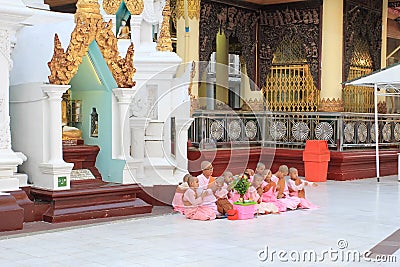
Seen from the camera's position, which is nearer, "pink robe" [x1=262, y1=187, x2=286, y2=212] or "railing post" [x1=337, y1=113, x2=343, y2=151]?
"pink robe" [x1=262, y1=187, x2=286, y2=212]

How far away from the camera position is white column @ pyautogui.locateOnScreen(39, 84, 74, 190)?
8484 mm

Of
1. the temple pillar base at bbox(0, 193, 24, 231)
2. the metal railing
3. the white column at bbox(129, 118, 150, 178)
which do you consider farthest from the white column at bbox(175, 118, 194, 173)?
the metal railing

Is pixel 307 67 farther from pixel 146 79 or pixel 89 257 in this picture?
pixel 89 257

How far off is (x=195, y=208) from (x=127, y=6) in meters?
3.57

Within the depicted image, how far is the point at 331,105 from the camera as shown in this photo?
15461 mm

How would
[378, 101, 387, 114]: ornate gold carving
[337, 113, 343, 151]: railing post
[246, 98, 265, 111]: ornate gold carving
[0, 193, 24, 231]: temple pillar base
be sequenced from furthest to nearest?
[378, 101, 387, 114]: ornate gold carving < [246, 98, 265, 111]: ornate gold carving < [337, 113, 343, 151]: railing post < [0, 193, 24, 231]: temple pillar base

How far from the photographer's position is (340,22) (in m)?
15.8

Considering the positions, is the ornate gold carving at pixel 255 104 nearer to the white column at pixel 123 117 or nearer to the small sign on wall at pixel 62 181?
the white column at pixel 123 117

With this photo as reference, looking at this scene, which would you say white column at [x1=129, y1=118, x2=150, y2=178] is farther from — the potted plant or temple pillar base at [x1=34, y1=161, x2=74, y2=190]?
the potted plant

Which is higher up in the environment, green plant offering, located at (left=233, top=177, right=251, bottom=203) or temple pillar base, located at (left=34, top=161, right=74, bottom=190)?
temple pillar base, located at (left=34, top=161, right=74, bottom=190)

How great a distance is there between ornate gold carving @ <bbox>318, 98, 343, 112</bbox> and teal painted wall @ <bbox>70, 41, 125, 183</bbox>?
7.14m

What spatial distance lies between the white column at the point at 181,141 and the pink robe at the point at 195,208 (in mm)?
1232

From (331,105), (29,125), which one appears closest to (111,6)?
(29,125)

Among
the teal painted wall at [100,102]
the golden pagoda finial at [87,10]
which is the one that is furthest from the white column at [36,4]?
the golden pagoda finial at [87,10]
